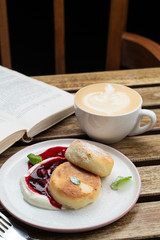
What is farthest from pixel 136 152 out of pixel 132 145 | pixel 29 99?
pixel 29 99

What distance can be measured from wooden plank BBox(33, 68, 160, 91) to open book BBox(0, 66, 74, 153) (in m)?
0.09

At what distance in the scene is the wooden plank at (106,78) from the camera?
49.0 inches

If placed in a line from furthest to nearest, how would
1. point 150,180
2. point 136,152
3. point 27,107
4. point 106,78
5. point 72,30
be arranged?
1. point 72,30
2. point 106,78
3. point 27,107
4. point 136,152
5. point 150,180

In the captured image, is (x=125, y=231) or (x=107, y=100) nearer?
(x=125, y=231)

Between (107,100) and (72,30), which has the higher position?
(107,100)

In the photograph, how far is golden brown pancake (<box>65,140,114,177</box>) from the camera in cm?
72

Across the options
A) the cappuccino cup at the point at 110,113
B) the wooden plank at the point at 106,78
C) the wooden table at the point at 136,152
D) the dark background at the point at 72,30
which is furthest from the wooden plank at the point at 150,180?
the dark background at the point at 72,30

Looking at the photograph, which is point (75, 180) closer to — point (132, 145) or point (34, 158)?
point (34, 158)

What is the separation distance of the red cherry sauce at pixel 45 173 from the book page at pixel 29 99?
0.13 metres

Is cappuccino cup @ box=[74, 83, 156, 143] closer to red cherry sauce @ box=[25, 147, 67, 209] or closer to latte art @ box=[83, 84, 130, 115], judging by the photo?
latte art @ box=[83, 84, 130, 115]

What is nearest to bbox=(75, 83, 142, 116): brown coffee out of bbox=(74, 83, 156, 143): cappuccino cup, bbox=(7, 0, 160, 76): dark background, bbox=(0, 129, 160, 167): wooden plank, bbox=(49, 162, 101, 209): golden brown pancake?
bbox=(74, 83, 156, 143): cappuccino cup

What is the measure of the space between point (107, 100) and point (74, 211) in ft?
1.14

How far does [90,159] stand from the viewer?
721 mm

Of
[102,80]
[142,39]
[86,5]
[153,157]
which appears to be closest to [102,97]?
[153,157]
